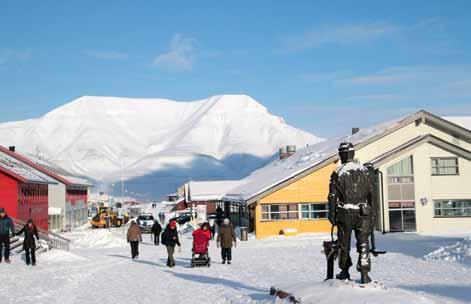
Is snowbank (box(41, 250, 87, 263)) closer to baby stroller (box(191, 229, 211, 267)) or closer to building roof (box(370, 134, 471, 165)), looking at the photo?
baby stroller (box(191, 229, 211, 267))

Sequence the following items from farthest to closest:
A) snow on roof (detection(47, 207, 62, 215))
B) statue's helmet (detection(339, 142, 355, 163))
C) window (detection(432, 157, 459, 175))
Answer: snow on roof (detection(47, 207, 62, 215)), window (detection(432, 157, 459, 175)), statue's helmet (detection(339, 142, 355, 163))

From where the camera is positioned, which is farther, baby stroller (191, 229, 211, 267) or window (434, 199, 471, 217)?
window (434, 199, 471, 217)

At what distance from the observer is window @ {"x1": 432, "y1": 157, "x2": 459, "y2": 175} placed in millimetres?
36906

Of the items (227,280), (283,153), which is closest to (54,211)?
(283,153)

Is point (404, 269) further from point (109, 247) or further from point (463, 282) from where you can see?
point (109, 247)

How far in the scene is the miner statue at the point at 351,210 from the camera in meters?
10.2

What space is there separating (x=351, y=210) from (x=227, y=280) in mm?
6506

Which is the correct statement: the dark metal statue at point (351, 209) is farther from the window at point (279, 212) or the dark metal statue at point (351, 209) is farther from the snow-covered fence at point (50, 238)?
the window at point (279, 212)

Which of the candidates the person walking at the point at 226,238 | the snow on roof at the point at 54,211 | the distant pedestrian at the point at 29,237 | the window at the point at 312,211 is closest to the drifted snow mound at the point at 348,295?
the person walking at the point at 226,238

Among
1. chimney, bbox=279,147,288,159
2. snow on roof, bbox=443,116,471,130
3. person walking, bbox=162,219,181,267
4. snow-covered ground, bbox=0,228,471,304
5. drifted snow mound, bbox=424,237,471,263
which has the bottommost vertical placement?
snow-covered ground, bbox=0,228,471,304

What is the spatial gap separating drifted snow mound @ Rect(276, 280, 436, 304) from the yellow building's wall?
2613 centimetres

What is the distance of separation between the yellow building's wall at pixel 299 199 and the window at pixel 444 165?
6.85 m

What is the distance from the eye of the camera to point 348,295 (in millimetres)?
9203

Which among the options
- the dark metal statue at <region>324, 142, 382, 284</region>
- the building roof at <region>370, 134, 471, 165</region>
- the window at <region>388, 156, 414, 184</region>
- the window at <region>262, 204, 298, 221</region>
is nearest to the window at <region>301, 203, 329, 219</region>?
the window at <region>262, 204, 298, 221</region>
